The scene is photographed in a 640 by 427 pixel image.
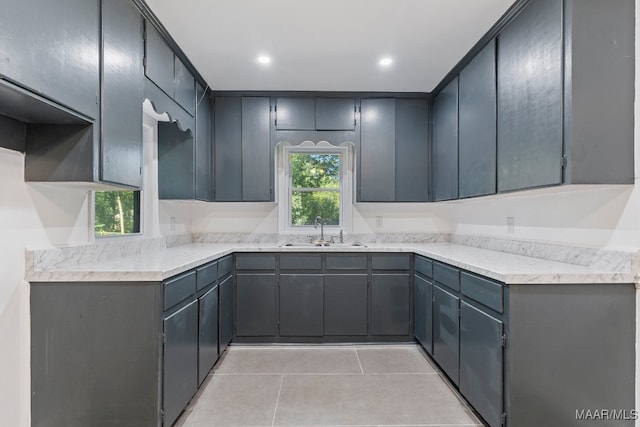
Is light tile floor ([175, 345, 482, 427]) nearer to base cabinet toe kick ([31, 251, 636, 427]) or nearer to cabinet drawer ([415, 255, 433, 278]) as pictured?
base cabinet toe kick ([31, 251, 636, 427])

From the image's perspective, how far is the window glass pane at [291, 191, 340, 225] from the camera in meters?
3.87

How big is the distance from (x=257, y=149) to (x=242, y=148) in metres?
0.16

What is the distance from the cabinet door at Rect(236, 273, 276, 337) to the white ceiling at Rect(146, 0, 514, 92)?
6.18ft

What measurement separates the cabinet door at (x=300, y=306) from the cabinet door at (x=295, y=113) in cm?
153

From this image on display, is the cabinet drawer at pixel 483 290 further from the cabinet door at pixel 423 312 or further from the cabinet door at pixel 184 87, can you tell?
the cabinet door at pixel 184 87

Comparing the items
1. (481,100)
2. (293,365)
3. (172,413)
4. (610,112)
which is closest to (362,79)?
(481,100)

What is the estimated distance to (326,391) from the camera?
7.70 feet

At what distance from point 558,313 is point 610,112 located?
1.04 m

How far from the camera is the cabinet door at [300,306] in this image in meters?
3.17

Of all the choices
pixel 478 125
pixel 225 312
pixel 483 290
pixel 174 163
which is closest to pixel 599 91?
pixel 478 125

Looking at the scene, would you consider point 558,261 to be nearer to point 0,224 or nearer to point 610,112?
point 610,112

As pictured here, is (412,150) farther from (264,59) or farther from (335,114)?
(264,59)

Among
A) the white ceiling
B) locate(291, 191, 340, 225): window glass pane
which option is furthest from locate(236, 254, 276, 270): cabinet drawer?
the white ceiling

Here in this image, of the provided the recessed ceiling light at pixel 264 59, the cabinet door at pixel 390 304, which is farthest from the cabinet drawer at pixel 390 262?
the recessed ceiling light at pixel 264 59
